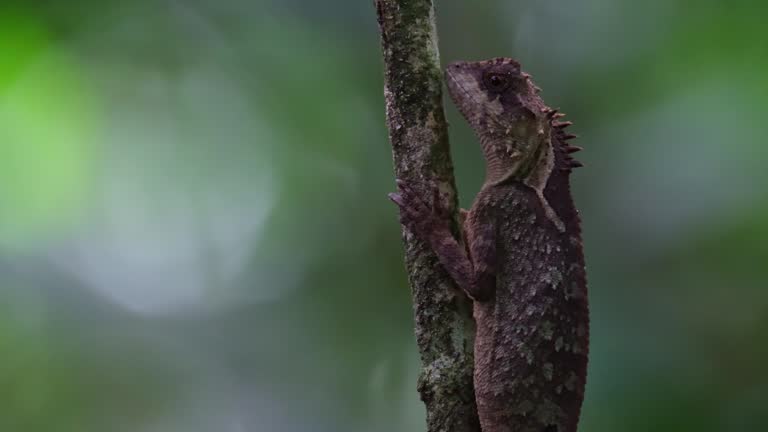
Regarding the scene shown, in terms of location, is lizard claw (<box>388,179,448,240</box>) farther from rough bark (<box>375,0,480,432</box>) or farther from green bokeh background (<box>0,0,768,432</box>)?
green bokeh background (<box>0,0,768,432</box>)

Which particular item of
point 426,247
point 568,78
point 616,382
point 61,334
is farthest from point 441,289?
point 61,334

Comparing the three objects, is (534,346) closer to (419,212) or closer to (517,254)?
(517,254)

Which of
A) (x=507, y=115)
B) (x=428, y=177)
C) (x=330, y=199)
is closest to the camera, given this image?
(x=428, y=177)

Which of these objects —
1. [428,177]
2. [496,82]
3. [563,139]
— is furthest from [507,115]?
[428,177]

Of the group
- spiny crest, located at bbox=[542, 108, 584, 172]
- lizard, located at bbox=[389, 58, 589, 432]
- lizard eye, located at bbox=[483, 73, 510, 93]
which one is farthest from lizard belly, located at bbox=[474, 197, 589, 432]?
lizard eye, located at bbox=[483, 73, 510, 93]

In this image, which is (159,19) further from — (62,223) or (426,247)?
(426,247)

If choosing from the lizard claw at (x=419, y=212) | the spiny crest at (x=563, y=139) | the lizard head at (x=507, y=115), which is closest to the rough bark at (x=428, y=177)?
the lizard claw at (x=419, y=212)

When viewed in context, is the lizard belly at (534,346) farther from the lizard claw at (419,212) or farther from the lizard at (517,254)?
the lizard claw at (419,212)
